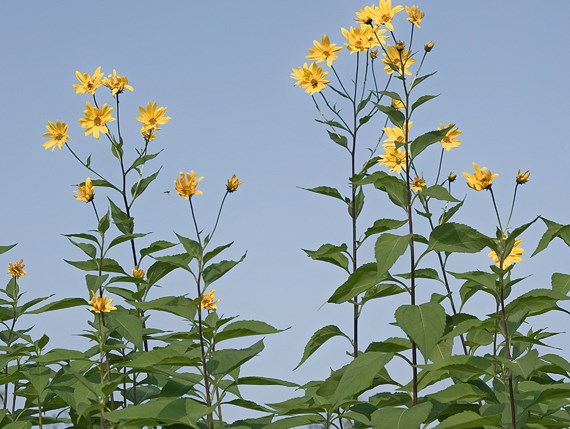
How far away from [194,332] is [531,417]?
1550 mm

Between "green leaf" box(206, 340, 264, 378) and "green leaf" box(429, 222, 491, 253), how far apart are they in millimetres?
866

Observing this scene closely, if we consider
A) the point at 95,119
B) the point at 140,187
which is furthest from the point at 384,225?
the point at 95,119

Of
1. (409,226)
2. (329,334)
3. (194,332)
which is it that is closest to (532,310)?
(409,226)

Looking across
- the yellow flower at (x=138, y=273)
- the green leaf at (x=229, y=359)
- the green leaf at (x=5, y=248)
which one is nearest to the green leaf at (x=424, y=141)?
the green leaf at (x=229, y=359)

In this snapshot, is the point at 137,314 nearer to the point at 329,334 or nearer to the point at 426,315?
the point at 329,334

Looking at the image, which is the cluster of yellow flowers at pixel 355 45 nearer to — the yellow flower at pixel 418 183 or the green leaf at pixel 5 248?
the yellow flower at pixel 418 183

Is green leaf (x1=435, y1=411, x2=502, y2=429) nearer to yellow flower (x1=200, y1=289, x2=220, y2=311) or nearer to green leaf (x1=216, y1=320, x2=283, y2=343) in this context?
green leaf (x1=216, y1=320, x2=283, y2=343)

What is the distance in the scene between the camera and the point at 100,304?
13.3 feet

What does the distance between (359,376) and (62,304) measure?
175 cm

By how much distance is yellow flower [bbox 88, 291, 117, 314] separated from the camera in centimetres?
407

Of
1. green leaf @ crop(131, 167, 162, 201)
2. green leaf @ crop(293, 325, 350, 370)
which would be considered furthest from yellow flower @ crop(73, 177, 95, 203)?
green leaf @ crop(293, 325, 350, 370)

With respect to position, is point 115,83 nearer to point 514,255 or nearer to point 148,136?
point 148,136

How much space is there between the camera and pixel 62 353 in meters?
3.85

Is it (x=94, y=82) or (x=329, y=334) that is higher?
(x=94, y=82)
